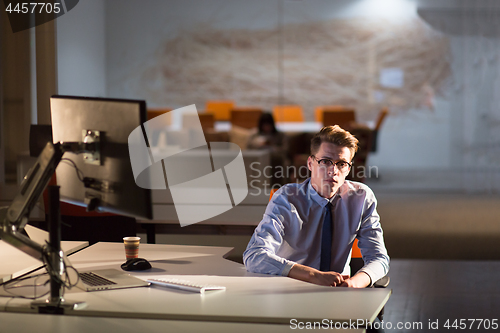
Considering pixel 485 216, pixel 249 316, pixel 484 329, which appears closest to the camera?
pixel 249 316

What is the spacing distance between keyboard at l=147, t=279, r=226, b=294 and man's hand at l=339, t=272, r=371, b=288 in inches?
18.1

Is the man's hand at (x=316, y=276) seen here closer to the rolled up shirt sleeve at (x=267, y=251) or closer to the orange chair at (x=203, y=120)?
the rolled up shirt sleeve at (x=267, y=251)

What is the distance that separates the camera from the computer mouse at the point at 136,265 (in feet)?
6.42

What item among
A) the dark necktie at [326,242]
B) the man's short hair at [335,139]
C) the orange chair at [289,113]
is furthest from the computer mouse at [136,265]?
the orange chair at [289,113]

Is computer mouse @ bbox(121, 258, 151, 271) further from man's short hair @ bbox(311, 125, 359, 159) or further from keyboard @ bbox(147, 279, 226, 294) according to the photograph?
man's short hair @ bbox(311, 125, 359, 159)

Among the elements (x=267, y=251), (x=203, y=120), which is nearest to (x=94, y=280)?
(x=267, y=251)

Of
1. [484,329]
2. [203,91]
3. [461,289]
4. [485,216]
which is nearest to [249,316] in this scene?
[484,329]

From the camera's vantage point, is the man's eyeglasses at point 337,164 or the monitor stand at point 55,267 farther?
the man's eyeglasses at point 337,164

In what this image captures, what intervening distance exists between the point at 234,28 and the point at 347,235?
19.9ft

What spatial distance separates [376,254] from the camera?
217 centimetres

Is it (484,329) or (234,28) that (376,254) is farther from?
(234,28)

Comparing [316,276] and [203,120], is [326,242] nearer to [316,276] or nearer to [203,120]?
[316,276]

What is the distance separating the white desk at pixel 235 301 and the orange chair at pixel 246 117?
5.94 metres

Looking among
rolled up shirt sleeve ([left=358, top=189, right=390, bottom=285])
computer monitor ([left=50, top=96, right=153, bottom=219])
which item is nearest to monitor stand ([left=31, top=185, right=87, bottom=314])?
→ computer monitor ([left=50, top=96, right=153, bottom=219])
